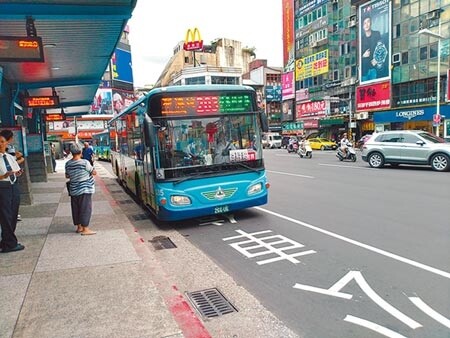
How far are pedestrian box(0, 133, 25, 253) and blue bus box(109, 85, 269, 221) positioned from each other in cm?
222

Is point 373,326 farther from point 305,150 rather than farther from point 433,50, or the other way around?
point 433,50

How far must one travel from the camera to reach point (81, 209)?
23.6ft

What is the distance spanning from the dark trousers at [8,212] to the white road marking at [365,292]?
4384 millimetres

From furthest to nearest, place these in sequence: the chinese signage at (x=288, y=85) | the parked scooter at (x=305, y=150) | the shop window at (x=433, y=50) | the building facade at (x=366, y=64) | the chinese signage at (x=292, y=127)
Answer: the chinese signage at (x=288, y=85) → the chinese signage at (x=292, y=127) → the building facade at (x=366, y=64) → the shop window at (x=433, y=50) → the parked scooter at (x=305, y=150)

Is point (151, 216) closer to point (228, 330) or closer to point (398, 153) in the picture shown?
point (228, 330)

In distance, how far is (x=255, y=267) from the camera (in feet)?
17.6

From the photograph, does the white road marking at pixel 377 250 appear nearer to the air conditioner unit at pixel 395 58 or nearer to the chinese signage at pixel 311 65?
the air conditioner unit at pixel 395 58

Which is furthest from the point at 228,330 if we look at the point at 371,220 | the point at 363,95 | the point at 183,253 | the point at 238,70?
the point at 238,70

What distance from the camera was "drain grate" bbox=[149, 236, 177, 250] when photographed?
662 cm

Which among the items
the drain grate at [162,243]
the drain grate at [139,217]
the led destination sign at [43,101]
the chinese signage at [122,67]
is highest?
the chinese signage at [122,67]

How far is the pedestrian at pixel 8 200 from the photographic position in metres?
5.95

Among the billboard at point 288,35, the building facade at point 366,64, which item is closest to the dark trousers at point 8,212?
the building facade at point 366,64

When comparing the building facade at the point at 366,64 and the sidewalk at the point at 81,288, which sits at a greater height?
the building facade at the point at 366,64

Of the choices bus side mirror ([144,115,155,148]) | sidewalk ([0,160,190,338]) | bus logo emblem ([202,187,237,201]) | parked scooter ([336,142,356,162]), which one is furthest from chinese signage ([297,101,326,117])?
sidewalk ([0,160,190,338])
